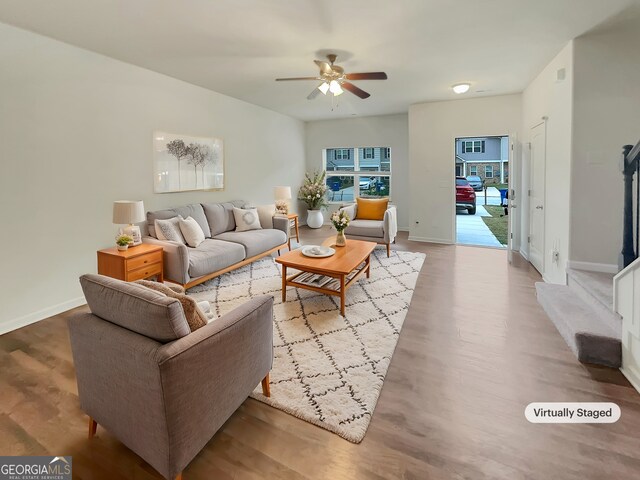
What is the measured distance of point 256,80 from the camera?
4633mm

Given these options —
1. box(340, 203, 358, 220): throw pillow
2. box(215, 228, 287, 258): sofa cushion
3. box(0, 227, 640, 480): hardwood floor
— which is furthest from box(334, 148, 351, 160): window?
box(0, 227, 640, 480): hardwood floor

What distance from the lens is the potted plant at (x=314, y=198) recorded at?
796cm

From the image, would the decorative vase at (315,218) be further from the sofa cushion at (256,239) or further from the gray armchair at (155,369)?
the gray armchair at (155,369)

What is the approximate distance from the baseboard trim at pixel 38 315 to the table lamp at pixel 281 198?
11.7 ft

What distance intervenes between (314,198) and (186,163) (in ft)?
12.0

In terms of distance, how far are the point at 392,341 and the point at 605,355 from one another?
58.6 inches

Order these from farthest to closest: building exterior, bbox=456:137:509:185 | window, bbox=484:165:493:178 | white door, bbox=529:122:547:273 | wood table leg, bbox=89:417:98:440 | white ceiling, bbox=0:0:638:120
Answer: window, bbox=484:165:493:178, building exterior, bbox=456:137:509:185, white door, bbox=529:122:547:273, white ceiling, bbox=0:0:638:120, wood table leg, bbox=89:417:98:440

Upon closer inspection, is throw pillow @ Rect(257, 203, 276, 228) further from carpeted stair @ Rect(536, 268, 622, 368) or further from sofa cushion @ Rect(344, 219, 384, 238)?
carpeted stair @ Rect(536, 268, 622, 368)

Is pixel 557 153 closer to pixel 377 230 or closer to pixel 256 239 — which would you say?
pixel 377 230

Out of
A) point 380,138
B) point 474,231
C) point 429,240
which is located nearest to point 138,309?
point 429,240

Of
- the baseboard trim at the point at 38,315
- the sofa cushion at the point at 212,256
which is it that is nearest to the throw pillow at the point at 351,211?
the sofa cushion at the point at 212,256

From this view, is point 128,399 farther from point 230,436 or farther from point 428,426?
point 428,426

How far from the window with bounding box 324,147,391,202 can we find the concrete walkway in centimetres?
205

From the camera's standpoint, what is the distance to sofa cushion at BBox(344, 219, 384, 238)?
5477mm
